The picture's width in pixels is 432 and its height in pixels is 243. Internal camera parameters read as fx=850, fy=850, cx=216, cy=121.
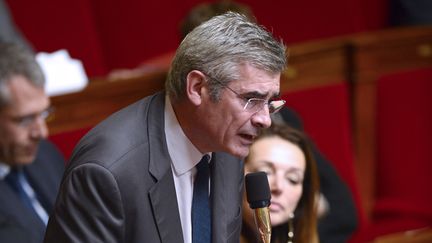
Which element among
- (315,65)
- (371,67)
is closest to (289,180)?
(315,65)

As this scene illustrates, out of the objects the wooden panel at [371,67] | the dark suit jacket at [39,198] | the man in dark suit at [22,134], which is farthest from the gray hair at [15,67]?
the wooden panel at [371,67]

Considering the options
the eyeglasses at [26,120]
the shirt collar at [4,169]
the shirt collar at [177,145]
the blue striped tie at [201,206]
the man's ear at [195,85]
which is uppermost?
the man's ear at [195,85]

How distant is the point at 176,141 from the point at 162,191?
0.07 meters

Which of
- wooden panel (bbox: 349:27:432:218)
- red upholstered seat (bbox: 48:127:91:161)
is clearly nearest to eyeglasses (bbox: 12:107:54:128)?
red upholstered seat (bbox: 48:127:91:161)

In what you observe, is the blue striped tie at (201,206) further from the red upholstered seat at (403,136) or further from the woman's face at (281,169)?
the red upholstered seat at (403,136)

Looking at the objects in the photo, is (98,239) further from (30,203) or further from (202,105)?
(30,203)

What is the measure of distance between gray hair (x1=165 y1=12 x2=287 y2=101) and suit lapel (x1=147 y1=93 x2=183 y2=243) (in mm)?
76

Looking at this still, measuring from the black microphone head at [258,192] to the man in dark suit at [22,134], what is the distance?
524mm

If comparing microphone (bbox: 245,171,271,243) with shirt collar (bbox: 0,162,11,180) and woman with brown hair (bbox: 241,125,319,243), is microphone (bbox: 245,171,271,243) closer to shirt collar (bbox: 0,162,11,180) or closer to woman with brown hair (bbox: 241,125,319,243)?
woman with brown hair (bbox: 241,125,319,243)

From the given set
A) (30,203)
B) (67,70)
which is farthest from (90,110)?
(30,203)

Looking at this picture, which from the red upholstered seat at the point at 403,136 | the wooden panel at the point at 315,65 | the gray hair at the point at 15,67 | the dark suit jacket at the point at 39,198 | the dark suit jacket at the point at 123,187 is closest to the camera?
the dark suit jacket at the point at 123,187

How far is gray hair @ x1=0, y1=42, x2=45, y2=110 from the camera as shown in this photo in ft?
4.63

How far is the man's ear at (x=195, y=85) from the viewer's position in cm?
92

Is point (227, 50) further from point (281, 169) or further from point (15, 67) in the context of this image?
point (15, 67)
